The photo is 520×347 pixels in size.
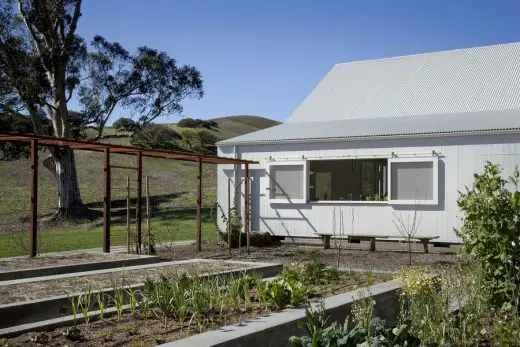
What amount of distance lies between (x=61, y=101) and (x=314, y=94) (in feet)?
39.1

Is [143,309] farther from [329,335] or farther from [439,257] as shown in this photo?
[439,257]

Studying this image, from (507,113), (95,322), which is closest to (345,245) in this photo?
(507,113)

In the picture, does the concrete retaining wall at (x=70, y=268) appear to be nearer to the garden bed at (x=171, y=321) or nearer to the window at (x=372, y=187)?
the garden bed at (x=171, y=321)

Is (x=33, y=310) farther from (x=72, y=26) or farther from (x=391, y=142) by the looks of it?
(x=72, y=26)

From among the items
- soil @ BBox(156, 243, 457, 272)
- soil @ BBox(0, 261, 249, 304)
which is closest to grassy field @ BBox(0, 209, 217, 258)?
soil @ BBox(156, 243, 457, 272)

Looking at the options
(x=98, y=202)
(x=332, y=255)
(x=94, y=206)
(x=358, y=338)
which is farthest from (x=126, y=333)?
(x=98, y=202)

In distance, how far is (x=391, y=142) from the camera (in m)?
15.7

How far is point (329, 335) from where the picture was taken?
4.34 metres

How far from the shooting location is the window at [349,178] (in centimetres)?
2233

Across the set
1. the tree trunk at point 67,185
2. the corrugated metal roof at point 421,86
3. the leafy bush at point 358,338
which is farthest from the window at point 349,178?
the leafy bush at point 358,338

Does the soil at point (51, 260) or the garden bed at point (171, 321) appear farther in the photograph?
the soil at point (51, 260)

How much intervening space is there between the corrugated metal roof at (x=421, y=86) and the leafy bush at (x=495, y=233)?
11500mm

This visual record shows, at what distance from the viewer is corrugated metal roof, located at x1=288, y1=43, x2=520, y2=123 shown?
18.0 m

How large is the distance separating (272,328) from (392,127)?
1194 cm
